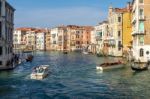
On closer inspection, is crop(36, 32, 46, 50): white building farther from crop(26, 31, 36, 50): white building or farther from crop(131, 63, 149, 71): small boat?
crop(131, 63, 149, 71): small boat

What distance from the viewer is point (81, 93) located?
2186 cm

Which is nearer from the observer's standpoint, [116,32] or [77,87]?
[77,87]

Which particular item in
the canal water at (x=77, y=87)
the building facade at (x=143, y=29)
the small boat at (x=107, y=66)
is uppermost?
the building facade at (x=143, y=29)

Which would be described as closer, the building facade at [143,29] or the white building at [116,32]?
the building facade at [143,29]

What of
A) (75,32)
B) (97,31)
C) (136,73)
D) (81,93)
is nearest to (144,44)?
(136,73)

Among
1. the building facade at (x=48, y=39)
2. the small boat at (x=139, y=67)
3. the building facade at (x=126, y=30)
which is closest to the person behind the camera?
the small boat at (x=139, y=67)

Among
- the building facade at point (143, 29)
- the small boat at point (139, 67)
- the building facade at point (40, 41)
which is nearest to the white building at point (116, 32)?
the building facade at point (143, 29)

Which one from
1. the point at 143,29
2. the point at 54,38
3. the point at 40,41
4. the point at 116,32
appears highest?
the point at 54,38

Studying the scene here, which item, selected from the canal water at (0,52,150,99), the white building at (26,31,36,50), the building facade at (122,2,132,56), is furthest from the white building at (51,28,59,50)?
the canal water at (0,52,150,99)

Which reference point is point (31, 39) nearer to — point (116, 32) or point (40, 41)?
point (40, 41)

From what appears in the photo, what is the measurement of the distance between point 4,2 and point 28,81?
10.9 metres

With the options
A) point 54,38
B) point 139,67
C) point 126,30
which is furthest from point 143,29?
point 54,38

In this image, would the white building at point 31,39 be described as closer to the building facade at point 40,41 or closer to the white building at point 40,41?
the building facade at point 40,41

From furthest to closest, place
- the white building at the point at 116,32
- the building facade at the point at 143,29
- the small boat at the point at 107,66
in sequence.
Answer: the white building at the point at 116,32, the building facade at the point at 143,29, the small boat at the point at 107,66
